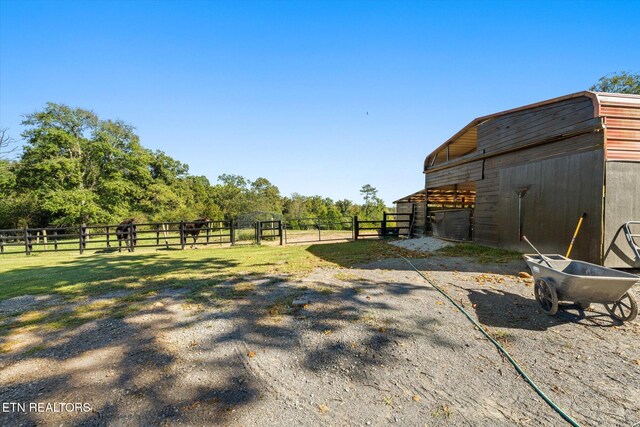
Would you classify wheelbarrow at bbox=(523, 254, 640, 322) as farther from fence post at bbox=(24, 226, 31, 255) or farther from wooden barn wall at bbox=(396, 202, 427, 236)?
fence post at bbox=(24, 226, 31, 255)

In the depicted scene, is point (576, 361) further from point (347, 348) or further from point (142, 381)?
point (142, 381)

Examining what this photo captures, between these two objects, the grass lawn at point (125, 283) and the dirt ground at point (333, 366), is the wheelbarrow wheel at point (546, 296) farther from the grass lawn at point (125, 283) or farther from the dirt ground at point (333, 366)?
the grass lawn at point (125, 283)

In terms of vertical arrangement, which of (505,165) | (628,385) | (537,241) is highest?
(505,165)

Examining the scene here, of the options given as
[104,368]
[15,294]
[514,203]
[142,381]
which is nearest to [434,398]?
[142,381]

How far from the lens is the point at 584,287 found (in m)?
3.53

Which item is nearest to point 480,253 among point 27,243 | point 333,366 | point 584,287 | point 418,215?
point 584,287

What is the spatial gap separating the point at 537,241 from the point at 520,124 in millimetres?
3689

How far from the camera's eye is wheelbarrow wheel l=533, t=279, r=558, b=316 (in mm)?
3846

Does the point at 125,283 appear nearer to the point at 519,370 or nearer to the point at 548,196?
the point at 519,370

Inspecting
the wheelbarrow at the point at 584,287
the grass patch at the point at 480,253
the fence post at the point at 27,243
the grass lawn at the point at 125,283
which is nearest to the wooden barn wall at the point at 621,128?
the grass patch at the point at 480,253

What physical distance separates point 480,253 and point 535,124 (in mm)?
4165

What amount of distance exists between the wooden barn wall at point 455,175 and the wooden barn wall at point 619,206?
4420 mm

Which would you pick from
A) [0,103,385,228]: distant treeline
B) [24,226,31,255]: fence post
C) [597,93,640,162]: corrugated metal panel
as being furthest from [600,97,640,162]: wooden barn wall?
[0,103,385,228]: distant treeline

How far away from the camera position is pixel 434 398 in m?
2.34
